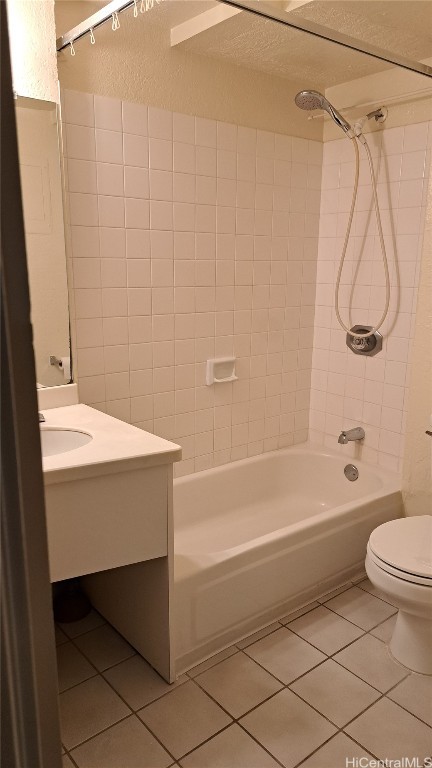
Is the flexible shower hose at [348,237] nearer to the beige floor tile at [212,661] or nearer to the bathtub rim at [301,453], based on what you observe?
the bathtub rim at [301,453]

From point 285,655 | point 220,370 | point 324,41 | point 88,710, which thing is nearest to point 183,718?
point 88,710

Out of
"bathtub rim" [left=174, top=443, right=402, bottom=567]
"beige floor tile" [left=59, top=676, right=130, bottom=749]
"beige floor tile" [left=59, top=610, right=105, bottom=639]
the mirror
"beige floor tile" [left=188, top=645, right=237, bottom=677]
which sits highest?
the mirror

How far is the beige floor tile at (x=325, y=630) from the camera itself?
1952 millimetres

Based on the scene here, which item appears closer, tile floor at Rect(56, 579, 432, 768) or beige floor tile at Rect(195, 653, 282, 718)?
tile floor at Rect(56, 579, 432, 768)

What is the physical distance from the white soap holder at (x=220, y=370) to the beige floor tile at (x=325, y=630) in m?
1.07

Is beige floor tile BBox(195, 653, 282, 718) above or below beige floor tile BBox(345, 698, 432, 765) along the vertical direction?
below

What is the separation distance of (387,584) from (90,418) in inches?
45.0

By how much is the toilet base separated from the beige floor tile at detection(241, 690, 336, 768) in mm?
411

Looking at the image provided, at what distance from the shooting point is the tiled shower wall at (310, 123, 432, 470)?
7.86 feet

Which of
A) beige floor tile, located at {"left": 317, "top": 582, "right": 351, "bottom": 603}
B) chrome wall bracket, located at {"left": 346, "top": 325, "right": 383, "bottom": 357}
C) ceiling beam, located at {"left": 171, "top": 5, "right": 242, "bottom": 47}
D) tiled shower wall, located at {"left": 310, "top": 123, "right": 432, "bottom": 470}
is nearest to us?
ceiling beam, located at {"left": 171, "top": 5, "right": 242, "bottom": 47}

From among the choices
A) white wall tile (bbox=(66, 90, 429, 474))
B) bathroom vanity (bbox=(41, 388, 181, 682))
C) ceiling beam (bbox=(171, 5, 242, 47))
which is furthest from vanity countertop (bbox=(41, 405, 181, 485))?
ceiling beam (bbox=(171, 5, 242, 47))

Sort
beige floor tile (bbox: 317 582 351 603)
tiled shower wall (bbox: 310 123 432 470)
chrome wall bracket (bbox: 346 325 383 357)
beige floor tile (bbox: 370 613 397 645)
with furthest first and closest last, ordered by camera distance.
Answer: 1. chrome wall bracket (bbox: 346 325 383 357)
2. tiled shower wall (bbox: 310 123 432 470)
3. beige floor tile (bbox: 317 582 351 603)
4. beige floor tile (bbox: 370 613 397 645)

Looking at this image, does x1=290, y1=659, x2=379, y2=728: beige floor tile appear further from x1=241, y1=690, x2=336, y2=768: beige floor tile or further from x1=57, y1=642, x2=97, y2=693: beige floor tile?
x1=57, y1=642, x2=97, y2=693: beige floor tile

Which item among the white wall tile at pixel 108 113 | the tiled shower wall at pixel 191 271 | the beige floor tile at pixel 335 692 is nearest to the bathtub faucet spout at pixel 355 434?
the tiled shower wall at pixel 191 271
